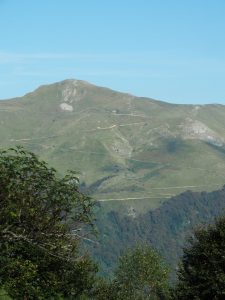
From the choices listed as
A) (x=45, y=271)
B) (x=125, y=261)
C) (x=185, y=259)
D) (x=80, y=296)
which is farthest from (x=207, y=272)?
(x=125, y=261)

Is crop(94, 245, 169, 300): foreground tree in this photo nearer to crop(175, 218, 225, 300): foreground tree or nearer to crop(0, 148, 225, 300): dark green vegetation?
crop(175, 218, 225, 300): foreground tree

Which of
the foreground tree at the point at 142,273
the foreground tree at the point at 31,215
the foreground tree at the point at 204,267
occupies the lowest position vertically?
the foreground tree at the point at 142,273

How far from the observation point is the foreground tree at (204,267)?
65500mm

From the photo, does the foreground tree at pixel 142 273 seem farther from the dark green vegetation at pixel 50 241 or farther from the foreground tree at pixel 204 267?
the dark green vegetation at pixel 50 241

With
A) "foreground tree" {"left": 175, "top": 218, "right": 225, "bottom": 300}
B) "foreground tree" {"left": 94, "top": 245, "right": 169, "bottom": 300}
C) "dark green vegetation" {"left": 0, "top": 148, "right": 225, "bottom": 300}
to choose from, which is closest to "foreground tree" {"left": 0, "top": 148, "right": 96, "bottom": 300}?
"dark green vegetation" {"left": 0, "top": 148, "right": 225, "bottom": 300}

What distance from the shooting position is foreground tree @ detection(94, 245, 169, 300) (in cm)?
11469

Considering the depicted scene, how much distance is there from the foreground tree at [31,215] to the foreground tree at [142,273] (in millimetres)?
68428

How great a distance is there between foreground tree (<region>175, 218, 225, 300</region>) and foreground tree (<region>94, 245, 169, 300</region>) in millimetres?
38102

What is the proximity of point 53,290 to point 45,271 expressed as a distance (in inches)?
89.7

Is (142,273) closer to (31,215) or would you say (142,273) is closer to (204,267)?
(204,267)

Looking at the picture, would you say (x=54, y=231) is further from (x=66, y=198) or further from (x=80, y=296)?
(x=80, y=296)

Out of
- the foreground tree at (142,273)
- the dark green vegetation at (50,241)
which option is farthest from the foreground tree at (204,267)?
the foreground tree at (142,273)

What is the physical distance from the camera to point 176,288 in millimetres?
70938

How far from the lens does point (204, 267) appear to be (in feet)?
225
